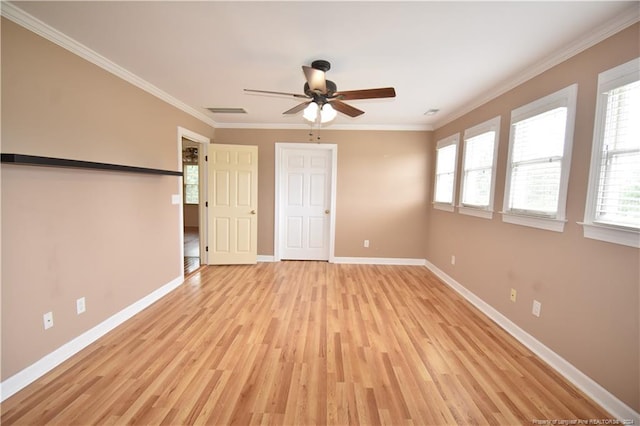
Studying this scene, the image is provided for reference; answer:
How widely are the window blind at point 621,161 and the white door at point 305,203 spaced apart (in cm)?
347

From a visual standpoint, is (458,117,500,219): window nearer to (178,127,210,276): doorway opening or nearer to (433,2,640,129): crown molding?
(433,2,640,129): crown molding

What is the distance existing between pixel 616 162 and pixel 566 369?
155cm

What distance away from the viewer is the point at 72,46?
2.03m

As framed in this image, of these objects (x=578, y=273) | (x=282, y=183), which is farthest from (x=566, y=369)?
(x=282, y=183)

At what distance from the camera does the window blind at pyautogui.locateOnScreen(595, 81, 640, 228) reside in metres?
1.56

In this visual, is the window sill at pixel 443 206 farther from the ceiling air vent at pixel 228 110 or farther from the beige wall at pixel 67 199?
the beige wall at pixel 67 199

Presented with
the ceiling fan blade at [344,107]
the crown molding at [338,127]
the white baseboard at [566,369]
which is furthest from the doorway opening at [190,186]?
the white baseboard at [566,369]

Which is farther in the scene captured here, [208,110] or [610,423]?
[208,110]

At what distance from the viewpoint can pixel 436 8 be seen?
1.63 meters

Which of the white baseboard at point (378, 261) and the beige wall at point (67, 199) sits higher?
the beige wall at point (67, 199)

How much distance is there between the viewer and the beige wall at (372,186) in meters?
4.61

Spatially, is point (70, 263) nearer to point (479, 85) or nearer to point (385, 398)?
point (385, 398)

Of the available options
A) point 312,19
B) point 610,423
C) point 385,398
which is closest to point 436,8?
point 312,19

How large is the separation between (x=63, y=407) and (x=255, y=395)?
117 centimetres
